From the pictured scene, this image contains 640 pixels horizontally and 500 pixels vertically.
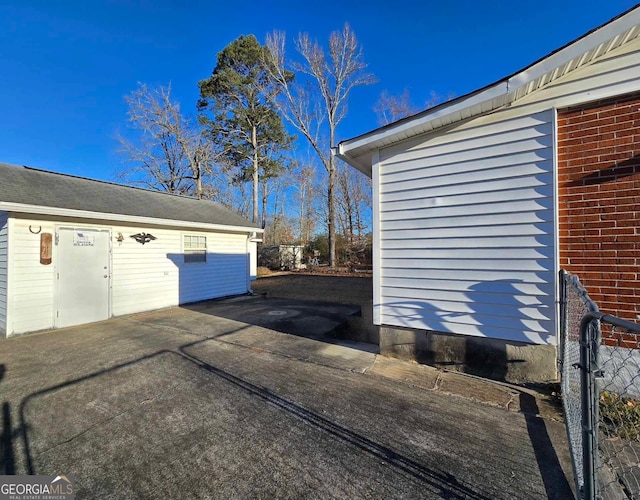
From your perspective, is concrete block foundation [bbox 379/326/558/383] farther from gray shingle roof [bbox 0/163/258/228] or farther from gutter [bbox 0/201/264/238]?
gray shingle roof [bbox 0/163/258/228]

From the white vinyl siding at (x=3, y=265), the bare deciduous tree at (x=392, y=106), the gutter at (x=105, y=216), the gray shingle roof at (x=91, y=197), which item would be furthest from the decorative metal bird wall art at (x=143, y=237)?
the bare deciduous tree at (x=392, y=106)

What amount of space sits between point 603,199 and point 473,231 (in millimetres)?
1229

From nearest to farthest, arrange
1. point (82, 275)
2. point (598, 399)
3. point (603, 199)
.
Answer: point (598, 399) → point (603, 199) → point (82, 275)

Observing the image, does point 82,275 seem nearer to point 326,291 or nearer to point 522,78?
point 326,291

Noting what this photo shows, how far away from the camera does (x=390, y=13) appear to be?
11250 mm

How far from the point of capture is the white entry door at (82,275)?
5969mm

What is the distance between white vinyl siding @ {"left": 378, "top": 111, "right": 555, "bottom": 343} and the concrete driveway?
3.12 feet

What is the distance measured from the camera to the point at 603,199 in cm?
296

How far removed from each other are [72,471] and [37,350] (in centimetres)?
383

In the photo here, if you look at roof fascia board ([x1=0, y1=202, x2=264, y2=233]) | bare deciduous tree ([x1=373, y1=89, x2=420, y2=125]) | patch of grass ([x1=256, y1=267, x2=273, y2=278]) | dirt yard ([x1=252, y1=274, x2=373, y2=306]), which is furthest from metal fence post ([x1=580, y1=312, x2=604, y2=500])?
bare deciduous tree ([x1=373, y1=89, x2=420, y2=125])

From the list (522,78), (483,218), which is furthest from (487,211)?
(522,78)

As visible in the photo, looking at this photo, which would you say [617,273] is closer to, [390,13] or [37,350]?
[37,350]

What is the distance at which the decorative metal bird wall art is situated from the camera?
23.9ft

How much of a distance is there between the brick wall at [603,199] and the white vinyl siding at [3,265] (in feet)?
29.3
